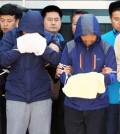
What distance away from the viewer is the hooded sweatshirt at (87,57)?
96.9 inches

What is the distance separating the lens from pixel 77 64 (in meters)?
2.53

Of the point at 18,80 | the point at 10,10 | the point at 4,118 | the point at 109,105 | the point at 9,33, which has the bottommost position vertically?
the point at 4,118

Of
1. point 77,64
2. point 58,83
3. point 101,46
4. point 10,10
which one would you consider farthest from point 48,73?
point 10,10

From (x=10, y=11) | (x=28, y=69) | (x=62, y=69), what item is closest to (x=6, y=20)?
(x=10, y=11)

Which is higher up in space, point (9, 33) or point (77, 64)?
point (9, 33)

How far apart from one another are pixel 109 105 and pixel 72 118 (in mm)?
432

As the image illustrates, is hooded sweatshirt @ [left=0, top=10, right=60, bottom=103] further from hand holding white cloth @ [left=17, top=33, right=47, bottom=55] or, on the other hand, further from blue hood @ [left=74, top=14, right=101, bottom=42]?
blue hood @ [left=74, top=14, right=101, bottom=42]

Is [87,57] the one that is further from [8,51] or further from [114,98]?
[8,51]

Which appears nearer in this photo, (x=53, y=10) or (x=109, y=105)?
(x=109, y=105)

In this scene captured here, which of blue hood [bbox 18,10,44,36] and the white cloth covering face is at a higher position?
blue hood [bbox 18,10,44,36]

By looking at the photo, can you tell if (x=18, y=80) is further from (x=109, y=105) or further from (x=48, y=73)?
(x=109, y=105)

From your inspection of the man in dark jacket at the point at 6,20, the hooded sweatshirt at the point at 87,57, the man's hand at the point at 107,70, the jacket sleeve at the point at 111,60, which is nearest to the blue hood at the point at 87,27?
the hooded sweatshirt at the point at 87,57

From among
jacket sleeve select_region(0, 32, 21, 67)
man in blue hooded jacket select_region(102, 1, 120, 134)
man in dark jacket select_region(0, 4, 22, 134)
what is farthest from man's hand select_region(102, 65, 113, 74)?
man in dark jacket select_region(0, 4, 22, 134)

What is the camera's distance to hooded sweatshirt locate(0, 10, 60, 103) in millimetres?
2531
